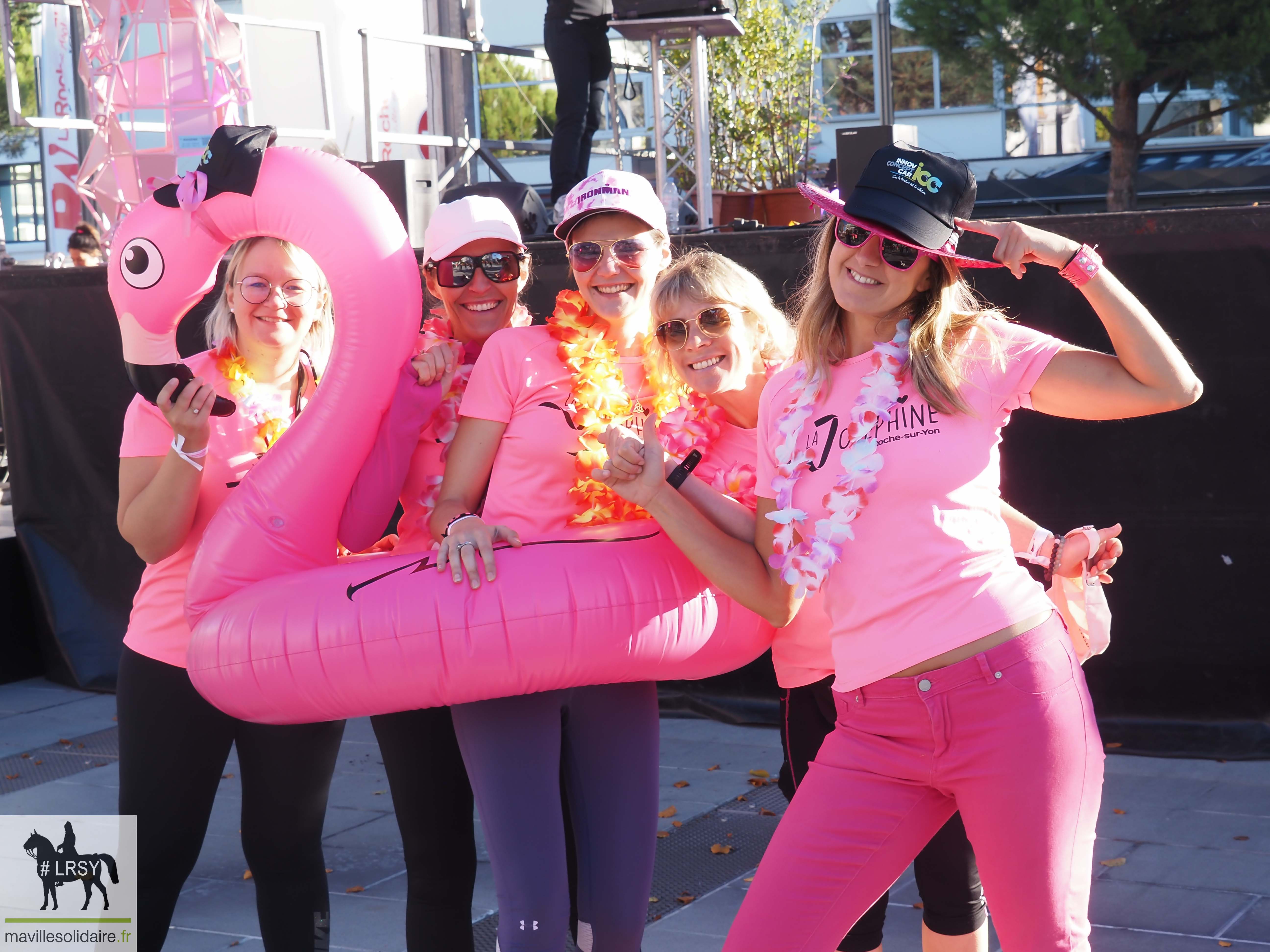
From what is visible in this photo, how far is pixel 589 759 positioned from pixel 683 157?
5.69 m

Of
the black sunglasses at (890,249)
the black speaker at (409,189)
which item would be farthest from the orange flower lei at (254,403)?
the black speaker at (409,189)

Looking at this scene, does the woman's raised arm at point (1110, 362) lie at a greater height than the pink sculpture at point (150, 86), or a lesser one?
lesser

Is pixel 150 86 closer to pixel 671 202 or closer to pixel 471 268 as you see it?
pixel 671 202

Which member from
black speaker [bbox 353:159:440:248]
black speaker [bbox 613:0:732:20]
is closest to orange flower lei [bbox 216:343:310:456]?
black speaker [bbox 353:159:440:248]

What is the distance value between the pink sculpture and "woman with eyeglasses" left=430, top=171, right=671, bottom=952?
3.59 m

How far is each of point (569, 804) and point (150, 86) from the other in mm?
4593

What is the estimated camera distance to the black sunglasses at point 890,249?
183cm

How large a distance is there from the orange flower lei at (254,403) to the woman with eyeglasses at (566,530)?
1.28ft

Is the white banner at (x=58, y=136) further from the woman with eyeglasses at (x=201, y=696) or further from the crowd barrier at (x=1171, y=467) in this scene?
the woman with eyeglasses at (x=201, y=696)

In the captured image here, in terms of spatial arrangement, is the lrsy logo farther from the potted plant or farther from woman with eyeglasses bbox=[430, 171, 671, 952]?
the potted plant

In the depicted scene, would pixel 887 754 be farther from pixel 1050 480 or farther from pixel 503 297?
pixel 1050 480

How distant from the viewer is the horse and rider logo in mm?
2660

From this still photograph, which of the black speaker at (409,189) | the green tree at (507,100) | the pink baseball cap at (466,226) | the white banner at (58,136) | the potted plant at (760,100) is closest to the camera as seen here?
the pink baseball cap at (466,226)

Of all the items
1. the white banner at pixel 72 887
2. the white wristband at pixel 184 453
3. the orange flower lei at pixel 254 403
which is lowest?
the white banner at pixel 72 887
